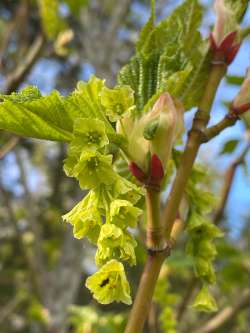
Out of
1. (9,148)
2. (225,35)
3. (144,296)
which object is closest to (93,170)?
(144,296)

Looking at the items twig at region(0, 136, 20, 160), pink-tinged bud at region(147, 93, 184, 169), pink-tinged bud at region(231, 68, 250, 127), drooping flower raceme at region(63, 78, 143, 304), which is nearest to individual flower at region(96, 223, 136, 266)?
drooping flower raceme at region(63, 78, 143, 304)

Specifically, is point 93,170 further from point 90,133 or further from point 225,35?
point 225,35

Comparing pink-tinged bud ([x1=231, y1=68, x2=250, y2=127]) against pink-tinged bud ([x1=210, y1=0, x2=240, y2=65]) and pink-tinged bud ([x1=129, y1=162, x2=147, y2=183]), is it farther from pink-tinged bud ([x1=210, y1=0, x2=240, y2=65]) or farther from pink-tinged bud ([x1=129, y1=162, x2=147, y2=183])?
pink-tinged bud ([x1=129, y1=162, x2=147, y2=183])

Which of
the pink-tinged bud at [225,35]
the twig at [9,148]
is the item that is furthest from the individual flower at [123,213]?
the twig at [9,148]

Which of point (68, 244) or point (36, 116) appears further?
point (68, 244)

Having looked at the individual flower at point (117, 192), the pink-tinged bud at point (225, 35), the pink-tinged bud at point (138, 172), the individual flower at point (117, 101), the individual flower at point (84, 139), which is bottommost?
the individual flower at point (117, 192)

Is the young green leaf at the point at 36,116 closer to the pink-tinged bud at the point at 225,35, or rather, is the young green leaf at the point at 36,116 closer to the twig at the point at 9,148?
the pink-tinged bud at the point at 225,35

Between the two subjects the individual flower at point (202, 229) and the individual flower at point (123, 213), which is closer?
the individual flower at point (123, 213)
